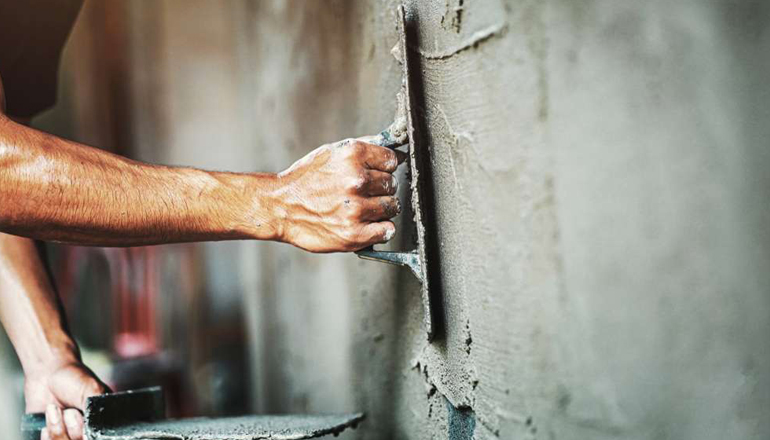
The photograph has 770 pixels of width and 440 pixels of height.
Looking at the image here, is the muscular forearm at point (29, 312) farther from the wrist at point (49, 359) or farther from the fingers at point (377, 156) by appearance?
the fingers at point (377, 156)

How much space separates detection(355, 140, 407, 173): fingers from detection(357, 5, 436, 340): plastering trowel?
0.08ft

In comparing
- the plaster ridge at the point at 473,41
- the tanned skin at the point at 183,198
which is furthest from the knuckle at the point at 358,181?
the plaster ridge at the point at 473,41

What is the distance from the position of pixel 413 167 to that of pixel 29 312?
4.43 ft

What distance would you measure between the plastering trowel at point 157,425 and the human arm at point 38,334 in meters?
0.31

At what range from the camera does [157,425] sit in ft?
4.65

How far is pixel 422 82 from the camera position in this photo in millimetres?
1218

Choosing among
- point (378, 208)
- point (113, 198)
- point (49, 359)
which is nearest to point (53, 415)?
point (49, 359)

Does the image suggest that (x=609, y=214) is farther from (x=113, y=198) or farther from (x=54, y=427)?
(x=54, y=427)

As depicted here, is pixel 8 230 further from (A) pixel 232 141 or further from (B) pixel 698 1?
(A) pixel 232 141

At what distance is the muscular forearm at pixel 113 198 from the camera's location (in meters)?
1.20

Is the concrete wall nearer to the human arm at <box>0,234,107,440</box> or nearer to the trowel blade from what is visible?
the trowel blade

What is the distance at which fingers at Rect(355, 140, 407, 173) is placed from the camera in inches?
49.0

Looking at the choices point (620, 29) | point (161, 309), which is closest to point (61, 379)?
point (620, 29)

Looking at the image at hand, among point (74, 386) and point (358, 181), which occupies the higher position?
point (358, 181)
